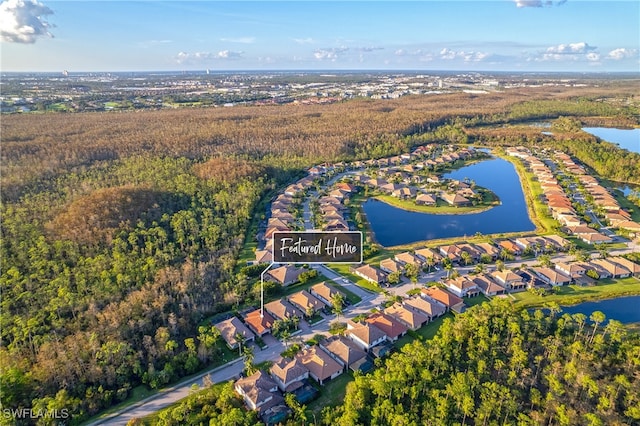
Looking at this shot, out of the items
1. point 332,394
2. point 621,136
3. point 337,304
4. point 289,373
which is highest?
point 621,136

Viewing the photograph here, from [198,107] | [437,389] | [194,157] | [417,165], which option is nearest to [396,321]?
[437,389]

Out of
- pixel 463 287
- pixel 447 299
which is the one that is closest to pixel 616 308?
pixel 463 287

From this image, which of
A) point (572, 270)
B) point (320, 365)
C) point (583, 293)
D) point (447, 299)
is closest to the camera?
point (320, 365)

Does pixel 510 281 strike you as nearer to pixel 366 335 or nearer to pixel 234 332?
pixel 366 335

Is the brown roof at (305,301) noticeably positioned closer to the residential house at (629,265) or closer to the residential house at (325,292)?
the residential house at (325,292)

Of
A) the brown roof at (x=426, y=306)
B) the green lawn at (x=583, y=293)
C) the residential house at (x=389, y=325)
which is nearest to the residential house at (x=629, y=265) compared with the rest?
the green lawn at (x=583, y=293)

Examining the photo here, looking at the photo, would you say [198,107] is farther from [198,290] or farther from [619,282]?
[619,282]

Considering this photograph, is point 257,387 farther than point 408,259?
No

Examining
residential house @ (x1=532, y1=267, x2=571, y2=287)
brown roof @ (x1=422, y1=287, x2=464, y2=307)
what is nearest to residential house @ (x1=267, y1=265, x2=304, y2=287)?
brown roof @ (x1=422, y1=287, x2=464, y2=307)
